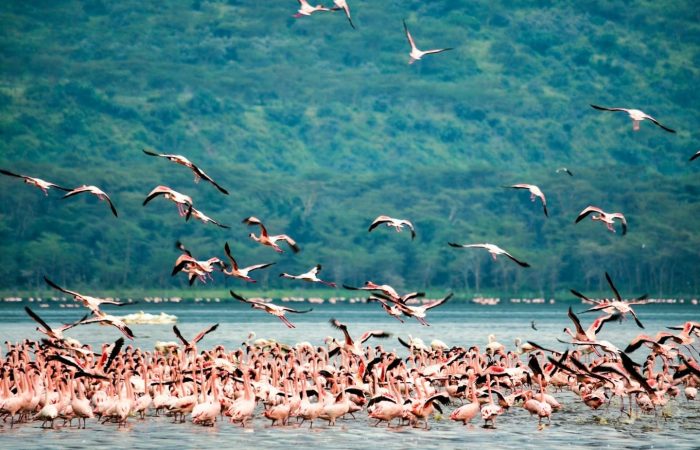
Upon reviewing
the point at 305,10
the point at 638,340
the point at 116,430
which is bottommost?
the point at 116,430

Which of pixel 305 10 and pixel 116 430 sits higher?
pixel 305 10

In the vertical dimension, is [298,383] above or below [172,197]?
below

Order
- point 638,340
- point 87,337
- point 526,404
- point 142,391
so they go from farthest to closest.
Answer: point 87,337, point 142,391, point 526,404, point 638,340

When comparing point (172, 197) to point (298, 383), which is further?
point (298, 383)

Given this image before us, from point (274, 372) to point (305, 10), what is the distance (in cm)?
1097

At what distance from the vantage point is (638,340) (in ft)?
106

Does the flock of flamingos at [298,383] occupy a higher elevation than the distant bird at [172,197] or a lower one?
lower

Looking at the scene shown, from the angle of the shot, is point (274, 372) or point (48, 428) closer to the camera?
point (48, 428)

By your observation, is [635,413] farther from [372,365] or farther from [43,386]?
[43,386]

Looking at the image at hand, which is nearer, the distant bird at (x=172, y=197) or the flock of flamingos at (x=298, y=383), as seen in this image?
the distant bird at (x=172, y=197)

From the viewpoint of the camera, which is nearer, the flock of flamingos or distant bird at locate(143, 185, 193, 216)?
distant bird at locate(143, 185, 193, 216)

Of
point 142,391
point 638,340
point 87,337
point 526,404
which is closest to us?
point 638,340

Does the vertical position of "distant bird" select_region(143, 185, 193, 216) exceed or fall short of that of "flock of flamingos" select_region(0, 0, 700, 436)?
it exceeds it

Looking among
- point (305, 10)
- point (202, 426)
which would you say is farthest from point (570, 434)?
point (305, 10)
